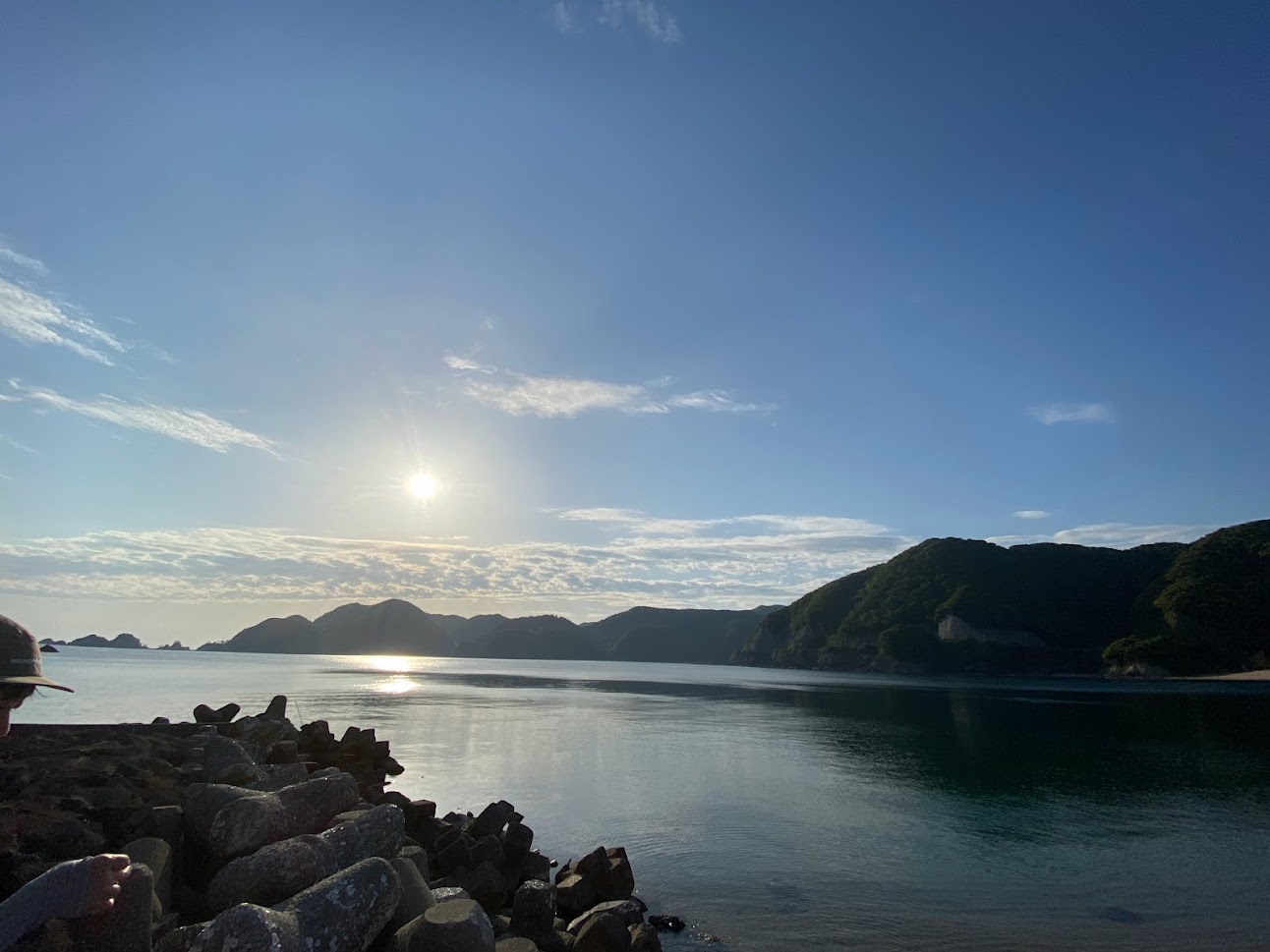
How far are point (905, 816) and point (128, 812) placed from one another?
25.4 m

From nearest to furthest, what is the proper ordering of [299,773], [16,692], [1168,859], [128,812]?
[16,692] → [128,812] → [299,773] → [1168,859]

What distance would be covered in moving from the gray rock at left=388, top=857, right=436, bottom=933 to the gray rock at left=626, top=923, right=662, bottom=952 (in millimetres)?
4234

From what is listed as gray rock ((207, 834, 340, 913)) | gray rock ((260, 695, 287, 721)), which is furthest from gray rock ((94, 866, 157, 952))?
gray rock ((260, 695, 287, 721))

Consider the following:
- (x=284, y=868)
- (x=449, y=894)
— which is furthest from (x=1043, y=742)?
(x=284, y=868)

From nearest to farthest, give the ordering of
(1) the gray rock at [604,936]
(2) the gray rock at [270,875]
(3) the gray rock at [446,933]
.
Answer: (3) the gray rock at [446,933] → (2) the gray rock at [270,875] → (1) the gray rock at [604,936]

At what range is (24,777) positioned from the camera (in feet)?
46.8

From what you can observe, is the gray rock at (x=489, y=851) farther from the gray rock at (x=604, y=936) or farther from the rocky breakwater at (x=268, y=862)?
the gray rock at (x=604, y=936)

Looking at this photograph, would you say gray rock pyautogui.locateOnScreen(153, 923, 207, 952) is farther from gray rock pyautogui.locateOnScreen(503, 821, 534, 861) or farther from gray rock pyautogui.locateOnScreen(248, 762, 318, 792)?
gray rock pyautogui.locateOnScreen(503, 821, 534, 861)

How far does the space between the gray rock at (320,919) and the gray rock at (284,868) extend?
3.66ft

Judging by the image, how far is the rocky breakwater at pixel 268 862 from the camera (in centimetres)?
838

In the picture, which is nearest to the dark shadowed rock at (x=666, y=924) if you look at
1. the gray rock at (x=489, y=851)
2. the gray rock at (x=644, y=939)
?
the gray rock at (x=644, y=939)

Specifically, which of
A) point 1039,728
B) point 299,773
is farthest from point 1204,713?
point 299,773

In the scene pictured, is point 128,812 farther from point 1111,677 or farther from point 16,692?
point 1111,677

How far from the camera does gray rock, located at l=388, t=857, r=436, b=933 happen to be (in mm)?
9891
